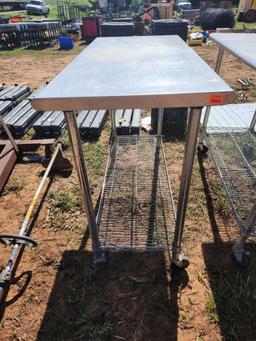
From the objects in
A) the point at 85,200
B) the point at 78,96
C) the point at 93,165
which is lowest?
the point at 93,165

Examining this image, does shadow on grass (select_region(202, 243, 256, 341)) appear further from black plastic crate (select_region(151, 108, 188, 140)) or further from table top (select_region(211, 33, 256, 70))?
black plastic crate (select_region(151, 108, 188, 140))

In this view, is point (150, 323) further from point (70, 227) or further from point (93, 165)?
point (93, 165)

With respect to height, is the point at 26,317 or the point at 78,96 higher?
the point at 78,96

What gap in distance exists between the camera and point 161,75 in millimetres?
1721

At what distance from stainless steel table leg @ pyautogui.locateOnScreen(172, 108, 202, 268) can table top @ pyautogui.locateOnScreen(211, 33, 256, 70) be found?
70cm

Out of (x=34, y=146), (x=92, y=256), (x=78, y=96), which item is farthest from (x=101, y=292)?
(x=34, y=146)

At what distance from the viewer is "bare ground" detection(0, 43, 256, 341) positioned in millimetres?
2121

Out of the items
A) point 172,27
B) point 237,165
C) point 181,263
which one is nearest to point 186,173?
point 181,263

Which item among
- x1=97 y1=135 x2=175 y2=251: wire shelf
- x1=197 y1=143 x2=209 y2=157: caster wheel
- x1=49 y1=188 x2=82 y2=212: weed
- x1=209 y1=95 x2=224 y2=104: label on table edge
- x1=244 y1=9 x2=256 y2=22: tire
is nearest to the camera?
x1=209 y1=95 x2=224 y2=104: label on table edge

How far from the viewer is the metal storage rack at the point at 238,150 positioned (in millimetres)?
2443

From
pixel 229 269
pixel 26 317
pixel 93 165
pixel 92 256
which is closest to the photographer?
pixel 26 317

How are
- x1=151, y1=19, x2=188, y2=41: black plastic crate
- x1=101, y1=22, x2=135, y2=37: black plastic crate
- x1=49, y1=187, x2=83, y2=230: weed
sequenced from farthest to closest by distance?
x1=101, y1=22, x2=135, y2=37: black plastic crate, x1=151, y1=19, x2=188, y2=41: black plastic crate, x1=49, y1=187, x2=83, y2=230: weed

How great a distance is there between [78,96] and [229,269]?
2.21 meters

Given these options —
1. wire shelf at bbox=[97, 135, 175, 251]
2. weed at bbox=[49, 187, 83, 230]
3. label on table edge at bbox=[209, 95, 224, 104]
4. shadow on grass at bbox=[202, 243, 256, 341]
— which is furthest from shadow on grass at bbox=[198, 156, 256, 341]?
label on table edge at bbox=[209, 95, 224, 104]
